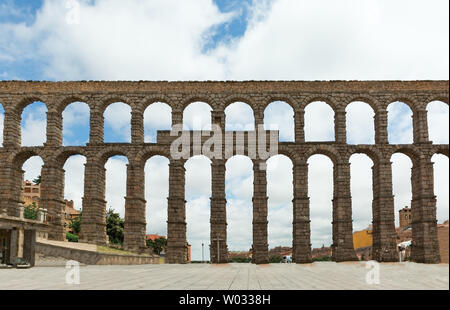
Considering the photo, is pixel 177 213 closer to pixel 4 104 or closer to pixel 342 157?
pixel 342 157

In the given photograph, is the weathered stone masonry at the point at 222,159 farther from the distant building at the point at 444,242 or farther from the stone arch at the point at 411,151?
the distant building at the point at 444,242

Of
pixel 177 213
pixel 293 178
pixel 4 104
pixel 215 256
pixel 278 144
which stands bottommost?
pixel 215 256

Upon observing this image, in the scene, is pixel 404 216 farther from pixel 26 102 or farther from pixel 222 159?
pixel 26 102

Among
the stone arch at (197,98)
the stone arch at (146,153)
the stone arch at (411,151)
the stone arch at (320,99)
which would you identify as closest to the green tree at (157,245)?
the stone arch at (146,153)

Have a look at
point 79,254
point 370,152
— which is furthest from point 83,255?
point 370,152

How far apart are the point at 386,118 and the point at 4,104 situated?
3130 cm

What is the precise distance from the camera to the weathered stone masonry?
3675 centimetres

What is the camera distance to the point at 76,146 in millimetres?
38875

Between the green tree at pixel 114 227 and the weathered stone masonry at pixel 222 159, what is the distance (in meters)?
20.0

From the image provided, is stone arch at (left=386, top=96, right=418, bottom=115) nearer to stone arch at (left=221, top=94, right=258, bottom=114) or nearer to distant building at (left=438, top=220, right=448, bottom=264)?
stone arch at (left=221, top=94, right=258, bottom=114)

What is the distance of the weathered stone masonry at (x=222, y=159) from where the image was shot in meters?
36.8

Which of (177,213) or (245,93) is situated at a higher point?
(245,93)
